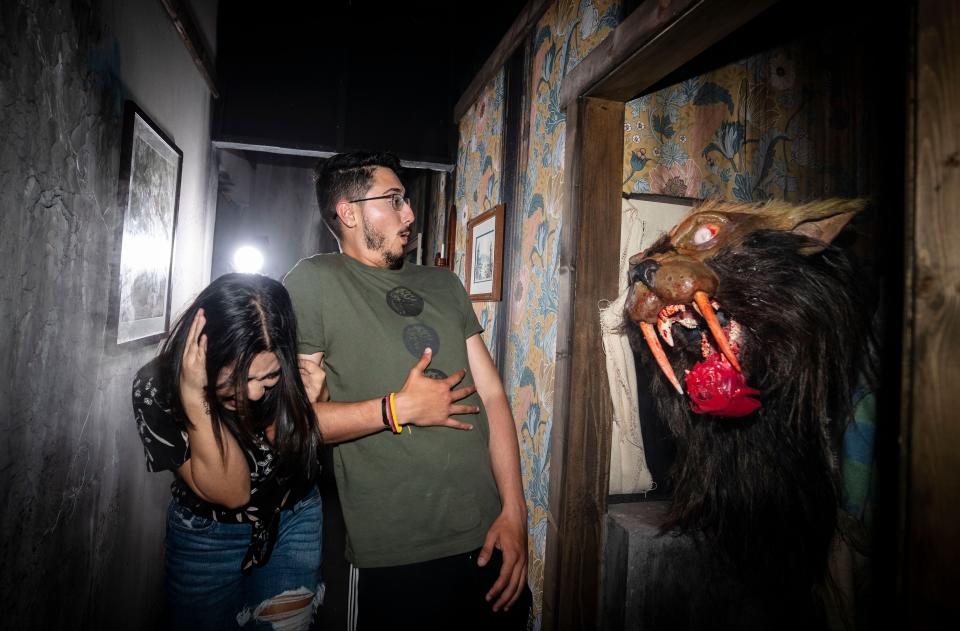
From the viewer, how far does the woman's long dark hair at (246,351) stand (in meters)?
1.21

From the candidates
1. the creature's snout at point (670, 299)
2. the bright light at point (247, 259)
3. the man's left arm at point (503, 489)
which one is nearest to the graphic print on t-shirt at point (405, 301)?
the man's left arm at point (503, 489)

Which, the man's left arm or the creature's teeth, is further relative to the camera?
the man's left arm

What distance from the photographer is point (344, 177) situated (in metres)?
1.58

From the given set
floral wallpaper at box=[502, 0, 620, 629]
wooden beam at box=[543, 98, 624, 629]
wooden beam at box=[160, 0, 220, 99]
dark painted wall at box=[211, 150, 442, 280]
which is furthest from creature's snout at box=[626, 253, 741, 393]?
dark painted wall at box=[211, 150, 442, 280]

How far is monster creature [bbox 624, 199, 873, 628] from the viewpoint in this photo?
1.11 m

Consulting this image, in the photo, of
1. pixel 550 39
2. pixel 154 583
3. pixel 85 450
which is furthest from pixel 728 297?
pixel 154 583

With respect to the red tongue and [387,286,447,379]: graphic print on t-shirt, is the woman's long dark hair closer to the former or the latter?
[387,286,447,379]: graphic print on t-shirt

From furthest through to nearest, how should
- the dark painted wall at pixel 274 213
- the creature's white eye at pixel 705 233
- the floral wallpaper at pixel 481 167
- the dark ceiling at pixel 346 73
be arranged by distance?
the dark painted wall at pixel 274 213 → the dark ceiling at pixel 346 73 → the floral wallpaper at pixel 481 167 → the creature's white eye at pixel 705 233

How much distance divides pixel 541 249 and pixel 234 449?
1277 mm

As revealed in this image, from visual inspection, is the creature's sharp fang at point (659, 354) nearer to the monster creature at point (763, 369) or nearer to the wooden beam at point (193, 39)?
the monster creature at point (763, 369)

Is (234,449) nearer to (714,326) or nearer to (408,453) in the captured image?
(408,453)

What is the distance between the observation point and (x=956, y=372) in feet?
1.99

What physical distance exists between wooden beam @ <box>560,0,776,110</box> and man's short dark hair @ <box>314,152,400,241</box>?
727 millimetres

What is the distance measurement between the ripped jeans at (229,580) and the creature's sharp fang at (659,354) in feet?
4.08
